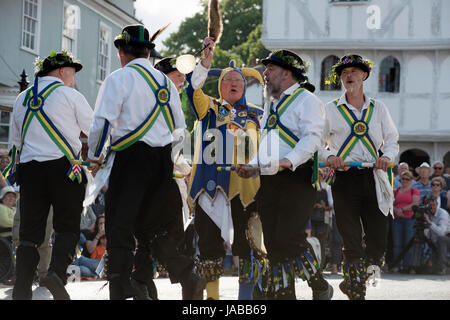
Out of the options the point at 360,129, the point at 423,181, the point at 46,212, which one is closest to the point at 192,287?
the point at 46,212

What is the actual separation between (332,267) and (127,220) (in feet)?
27.7

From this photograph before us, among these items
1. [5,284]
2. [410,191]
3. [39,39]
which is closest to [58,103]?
[5,284]

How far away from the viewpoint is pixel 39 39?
69.2 feet

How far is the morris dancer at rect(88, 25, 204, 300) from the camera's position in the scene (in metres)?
5.71

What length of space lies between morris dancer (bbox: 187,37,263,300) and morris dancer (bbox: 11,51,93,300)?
1000 mm

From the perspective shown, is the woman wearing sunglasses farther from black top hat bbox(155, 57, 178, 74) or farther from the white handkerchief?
black top hat bbox(155, 57, 178, 74)

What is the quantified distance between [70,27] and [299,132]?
1741 cm

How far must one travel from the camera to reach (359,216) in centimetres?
716

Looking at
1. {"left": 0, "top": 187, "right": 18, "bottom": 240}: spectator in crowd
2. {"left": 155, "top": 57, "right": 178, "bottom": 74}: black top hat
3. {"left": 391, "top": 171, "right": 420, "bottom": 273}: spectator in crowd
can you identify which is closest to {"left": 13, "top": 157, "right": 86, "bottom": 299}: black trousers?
{"left": 155, "top": 57, "right": 178, "bottom": 74}: black top hat

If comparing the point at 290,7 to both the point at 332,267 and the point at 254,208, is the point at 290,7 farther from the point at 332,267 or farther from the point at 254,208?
the point at 254,208

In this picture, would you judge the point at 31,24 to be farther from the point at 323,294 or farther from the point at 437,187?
the point at 323,294

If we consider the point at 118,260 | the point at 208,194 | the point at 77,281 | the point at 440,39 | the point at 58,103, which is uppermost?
the point at 440,39

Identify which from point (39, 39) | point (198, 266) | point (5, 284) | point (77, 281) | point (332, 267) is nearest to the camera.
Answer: point (198, 266)
